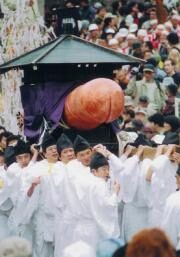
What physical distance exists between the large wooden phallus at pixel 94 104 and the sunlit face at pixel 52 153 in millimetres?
856

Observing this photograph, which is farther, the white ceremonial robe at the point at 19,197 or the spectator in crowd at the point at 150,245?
the white ceremonial robe at the point at 19,197

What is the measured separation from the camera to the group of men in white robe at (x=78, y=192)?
13.8 meters

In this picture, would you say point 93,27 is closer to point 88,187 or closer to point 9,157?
point 9,157

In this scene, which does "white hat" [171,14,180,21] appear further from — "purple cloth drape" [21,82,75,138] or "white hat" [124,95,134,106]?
"purple cloth drape" [21,82,75,138]

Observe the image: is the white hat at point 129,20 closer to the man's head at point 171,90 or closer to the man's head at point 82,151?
the man's head at point 171,90

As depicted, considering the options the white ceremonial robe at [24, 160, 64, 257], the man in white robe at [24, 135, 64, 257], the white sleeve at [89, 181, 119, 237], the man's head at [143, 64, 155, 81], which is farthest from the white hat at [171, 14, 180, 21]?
the white sleeve at [89, 181, 119, 237]

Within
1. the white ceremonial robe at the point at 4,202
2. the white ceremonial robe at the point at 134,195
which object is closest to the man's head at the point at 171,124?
the white ceremonial robe at the point at 134,195

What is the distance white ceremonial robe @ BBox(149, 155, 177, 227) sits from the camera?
13828mm

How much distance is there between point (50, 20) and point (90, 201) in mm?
10837

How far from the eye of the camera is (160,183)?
45.8 feet

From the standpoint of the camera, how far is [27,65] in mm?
15922

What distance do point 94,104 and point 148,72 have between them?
4277mm

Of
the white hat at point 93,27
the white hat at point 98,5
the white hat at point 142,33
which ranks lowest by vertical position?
the white hat at point 98,5

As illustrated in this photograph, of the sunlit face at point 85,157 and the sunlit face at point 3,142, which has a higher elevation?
the sunlit face at point 85,157
